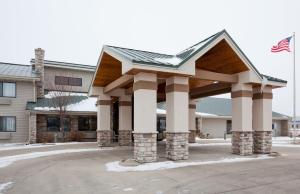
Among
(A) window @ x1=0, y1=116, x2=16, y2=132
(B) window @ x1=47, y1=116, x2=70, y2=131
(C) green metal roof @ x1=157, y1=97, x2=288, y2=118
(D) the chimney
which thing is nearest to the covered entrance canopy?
(B) window @ x1=47, y1=116, x2=70, y2=131

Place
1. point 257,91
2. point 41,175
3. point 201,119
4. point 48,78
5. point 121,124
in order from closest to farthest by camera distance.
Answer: point 41,175 < point 257,91 < point 121,124 < point 48,78 < point 201,119

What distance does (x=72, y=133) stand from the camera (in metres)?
27.3

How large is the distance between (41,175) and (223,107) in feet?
111

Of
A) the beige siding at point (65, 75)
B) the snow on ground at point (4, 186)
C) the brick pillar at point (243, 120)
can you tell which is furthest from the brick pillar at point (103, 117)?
the beige siding at point (65, 75)

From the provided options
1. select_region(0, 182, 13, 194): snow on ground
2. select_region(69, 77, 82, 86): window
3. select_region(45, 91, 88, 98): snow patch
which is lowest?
select_region(0, 182, 13, 194): snow on ground

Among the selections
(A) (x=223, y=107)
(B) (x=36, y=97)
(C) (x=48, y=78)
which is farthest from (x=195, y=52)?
(A) (x=223, y=107)

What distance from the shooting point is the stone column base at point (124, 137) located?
69.5 feet

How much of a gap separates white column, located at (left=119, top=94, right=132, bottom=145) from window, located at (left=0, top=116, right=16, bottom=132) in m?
11.3

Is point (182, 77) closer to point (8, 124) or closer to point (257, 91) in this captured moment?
point (257, 91)

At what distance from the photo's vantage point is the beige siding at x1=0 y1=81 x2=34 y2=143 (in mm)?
25547

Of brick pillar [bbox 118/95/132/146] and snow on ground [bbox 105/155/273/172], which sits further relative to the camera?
brick pillar [bbox 118/95/132/146]

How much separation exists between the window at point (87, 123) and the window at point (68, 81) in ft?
17.8

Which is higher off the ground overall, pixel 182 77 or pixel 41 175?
pixel 182 77

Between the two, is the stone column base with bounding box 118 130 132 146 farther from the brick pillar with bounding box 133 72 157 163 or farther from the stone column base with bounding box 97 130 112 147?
the brick pillar with bounding box 133 72 157 163
